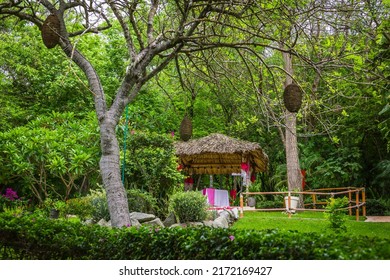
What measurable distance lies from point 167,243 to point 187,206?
475cm

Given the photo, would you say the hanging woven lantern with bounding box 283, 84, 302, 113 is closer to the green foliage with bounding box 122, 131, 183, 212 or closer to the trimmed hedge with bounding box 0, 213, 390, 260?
the trimmed hedge with bounding box 0, 213, 390, 260

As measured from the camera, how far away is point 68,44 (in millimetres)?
6801

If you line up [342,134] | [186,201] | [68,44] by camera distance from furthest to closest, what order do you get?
1. [342,134]
2. [186,201]
3. [68,44]

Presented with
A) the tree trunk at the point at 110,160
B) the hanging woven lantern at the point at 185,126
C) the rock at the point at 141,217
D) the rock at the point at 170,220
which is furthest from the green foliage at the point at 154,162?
the tree trunk at the point at 110,160

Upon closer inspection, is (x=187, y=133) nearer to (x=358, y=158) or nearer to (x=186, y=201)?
(x=186, y=201)

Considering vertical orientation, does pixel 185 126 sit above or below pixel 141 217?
above

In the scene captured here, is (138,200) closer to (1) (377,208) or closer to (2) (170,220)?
(2) (170,220)

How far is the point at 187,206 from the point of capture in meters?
9.18

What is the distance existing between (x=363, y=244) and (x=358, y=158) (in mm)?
13373

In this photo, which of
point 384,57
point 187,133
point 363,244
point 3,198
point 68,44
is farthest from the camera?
point 3,198

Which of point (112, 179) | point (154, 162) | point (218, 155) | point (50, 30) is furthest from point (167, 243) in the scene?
point (218, 155)

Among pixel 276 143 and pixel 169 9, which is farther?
pixel 276 143

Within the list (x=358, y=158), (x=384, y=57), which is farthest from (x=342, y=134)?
(x=384, y=57)
